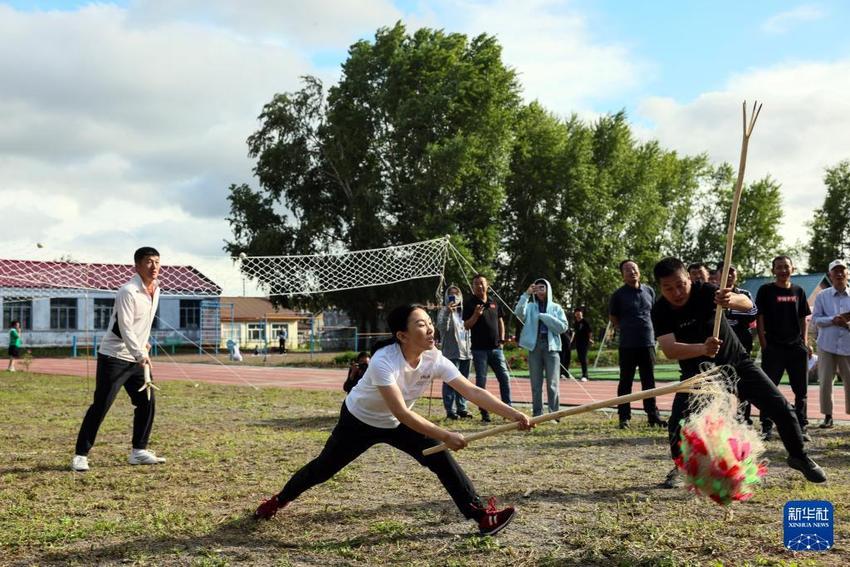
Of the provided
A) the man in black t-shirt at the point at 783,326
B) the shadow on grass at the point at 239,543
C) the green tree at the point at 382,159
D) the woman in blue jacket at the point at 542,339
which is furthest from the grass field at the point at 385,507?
the green tree at the point at 382,159

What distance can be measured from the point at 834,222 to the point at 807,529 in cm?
6858

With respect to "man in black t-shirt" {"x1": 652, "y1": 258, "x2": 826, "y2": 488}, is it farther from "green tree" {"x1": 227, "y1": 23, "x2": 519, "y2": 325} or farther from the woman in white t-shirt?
"green tree" {"x1": 227, "y1": 23, "x2": 519, "y2": 325}

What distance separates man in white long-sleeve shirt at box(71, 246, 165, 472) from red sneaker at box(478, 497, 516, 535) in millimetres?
3819

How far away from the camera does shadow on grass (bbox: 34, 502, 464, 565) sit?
14.9ft

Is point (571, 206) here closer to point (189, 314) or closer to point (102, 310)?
point (189, 314)

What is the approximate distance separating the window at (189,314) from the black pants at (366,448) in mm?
50843

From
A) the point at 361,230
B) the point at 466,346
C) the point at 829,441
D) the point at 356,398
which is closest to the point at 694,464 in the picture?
the point at 356,398

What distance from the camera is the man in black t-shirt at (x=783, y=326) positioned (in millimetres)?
9039

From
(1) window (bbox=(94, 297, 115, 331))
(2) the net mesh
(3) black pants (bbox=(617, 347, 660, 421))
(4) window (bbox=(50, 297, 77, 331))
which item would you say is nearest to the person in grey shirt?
(3) black pants (bbox=(617, 347, 660, 421))

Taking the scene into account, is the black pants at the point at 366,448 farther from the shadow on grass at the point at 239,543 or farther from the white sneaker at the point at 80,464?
the white sneaker at the point at 80,464

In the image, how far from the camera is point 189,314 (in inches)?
2158

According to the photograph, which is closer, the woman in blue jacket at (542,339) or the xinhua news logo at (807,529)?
the xinhua news logo at (807,529)

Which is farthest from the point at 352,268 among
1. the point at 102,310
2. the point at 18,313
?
the point at 18,313

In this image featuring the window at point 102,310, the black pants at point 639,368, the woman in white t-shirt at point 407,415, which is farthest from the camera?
the window at point 102,310
